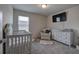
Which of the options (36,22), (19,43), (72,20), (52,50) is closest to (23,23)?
(36,22)

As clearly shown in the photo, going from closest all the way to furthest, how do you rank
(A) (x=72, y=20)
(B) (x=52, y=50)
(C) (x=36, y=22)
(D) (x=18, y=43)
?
(D) (x=18, y=43), (B) (x=52, y=50), (A) (x=72, y=20), (C) (x=36, y=22)

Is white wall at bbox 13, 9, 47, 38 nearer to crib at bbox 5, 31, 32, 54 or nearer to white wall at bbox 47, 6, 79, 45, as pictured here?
white wall at bbox 47, 6, 79, 45

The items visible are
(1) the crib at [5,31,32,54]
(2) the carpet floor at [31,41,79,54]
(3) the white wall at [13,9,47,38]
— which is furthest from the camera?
(3) the white wall at [13,9,47,38]

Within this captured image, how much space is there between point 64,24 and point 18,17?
2.57 m

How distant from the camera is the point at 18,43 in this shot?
2012 millimetres

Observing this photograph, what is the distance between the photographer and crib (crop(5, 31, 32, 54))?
1.88 m

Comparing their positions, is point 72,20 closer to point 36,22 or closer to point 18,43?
point 36,22

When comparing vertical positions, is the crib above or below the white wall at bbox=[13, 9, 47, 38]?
below

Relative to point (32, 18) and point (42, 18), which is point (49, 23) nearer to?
point (42, 18)

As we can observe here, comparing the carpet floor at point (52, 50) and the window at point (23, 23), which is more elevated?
the window at point (23, 23)

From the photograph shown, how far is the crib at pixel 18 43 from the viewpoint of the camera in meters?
1.88

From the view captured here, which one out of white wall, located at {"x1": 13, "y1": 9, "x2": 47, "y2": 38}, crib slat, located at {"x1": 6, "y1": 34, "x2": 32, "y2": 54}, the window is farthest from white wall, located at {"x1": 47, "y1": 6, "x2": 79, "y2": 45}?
crib slat, located at {"x1": 6, "y1": 34, "x2": 32, "y2": 54}

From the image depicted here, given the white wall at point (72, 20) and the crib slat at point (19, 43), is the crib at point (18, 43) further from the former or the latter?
the white wall at point (72, 20)

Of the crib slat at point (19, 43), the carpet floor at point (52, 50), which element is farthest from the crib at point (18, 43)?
the carpet floor at point (52, 50)
